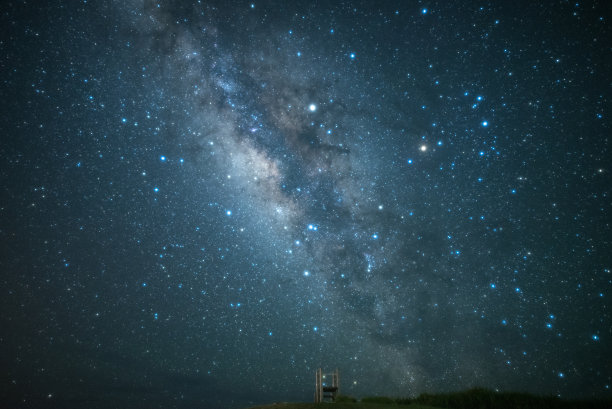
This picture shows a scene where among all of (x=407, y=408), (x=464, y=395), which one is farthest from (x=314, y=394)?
(x=464, y=395)

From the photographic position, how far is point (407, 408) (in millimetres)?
11406

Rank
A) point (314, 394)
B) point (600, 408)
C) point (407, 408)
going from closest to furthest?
1. point (407, 408)
2. point (314, 394)
3. point (600, 408)

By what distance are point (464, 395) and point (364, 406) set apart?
752cm

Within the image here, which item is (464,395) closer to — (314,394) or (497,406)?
(497,406)

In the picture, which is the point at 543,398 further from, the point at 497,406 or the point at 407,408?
the point at 407,408

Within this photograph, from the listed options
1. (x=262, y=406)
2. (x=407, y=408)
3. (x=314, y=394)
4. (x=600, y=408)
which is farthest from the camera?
(x=600, y=408)

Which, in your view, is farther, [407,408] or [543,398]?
[543,398]

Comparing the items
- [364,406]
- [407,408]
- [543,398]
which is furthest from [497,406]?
[364,406]

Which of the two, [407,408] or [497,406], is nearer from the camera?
[407,408]

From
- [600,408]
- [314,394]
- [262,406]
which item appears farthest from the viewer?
[600,408]

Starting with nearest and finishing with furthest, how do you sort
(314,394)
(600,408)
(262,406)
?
(262,406)
(314,394)
(600,408)

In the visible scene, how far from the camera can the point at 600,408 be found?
579 inches

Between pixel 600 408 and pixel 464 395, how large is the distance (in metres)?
5.57

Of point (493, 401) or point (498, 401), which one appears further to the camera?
point (498, 401)
